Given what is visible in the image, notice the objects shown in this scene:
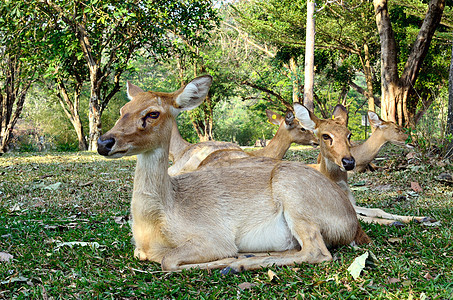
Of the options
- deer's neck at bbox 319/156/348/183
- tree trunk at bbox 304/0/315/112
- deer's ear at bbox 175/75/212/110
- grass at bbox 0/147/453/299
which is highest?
tree trunk at bbox 304/0/315/112

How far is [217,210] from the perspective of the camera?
3.47 m

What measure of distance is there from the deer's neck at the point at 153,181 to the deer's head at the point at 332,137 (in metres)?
2.53

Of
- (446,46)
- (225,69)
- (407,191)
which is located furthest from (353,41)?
(407,191)

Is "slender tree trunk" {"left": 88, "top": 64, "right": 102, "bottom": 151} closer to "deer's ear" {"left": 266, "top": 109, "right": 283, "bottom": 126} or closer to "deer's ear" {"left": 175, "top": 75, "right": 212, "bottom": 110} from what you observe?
"deer's ear" {"left": 266, "top": 109, "right": 283, "bottom": 126}

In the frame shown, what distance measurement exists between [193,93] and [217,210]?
3.21 feet

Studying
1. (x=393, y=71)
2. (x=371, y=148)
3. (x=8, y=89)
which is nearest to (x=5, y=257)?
(x=371, y=148)

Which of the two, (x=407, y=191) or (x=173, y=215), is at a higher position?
(x=173, y=215)

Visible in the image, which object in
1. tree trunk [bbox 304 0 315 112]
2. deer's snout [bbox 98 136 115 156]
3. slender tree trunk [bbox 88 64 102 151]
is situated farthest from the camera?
slender tree trunk [bbox 88 64 102 151]

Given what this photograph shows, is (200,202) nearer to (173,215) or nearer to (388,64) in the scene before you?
(173,215)

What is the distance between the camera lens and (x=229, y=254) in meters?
3.30

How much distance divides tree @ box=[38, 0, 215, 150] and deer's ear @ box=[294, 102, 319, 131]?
9.33 metres

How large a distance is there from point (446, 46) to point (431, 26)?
1080 centimetres

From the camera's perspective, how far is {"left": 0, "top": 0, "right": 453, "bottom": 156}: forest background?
11.9 metres

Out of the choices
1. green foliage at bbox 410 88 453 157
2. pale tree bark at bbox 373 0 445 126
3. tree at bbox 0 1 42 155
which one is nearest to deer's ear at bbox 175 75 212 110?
green foliage at bbox 410 88 453 157
